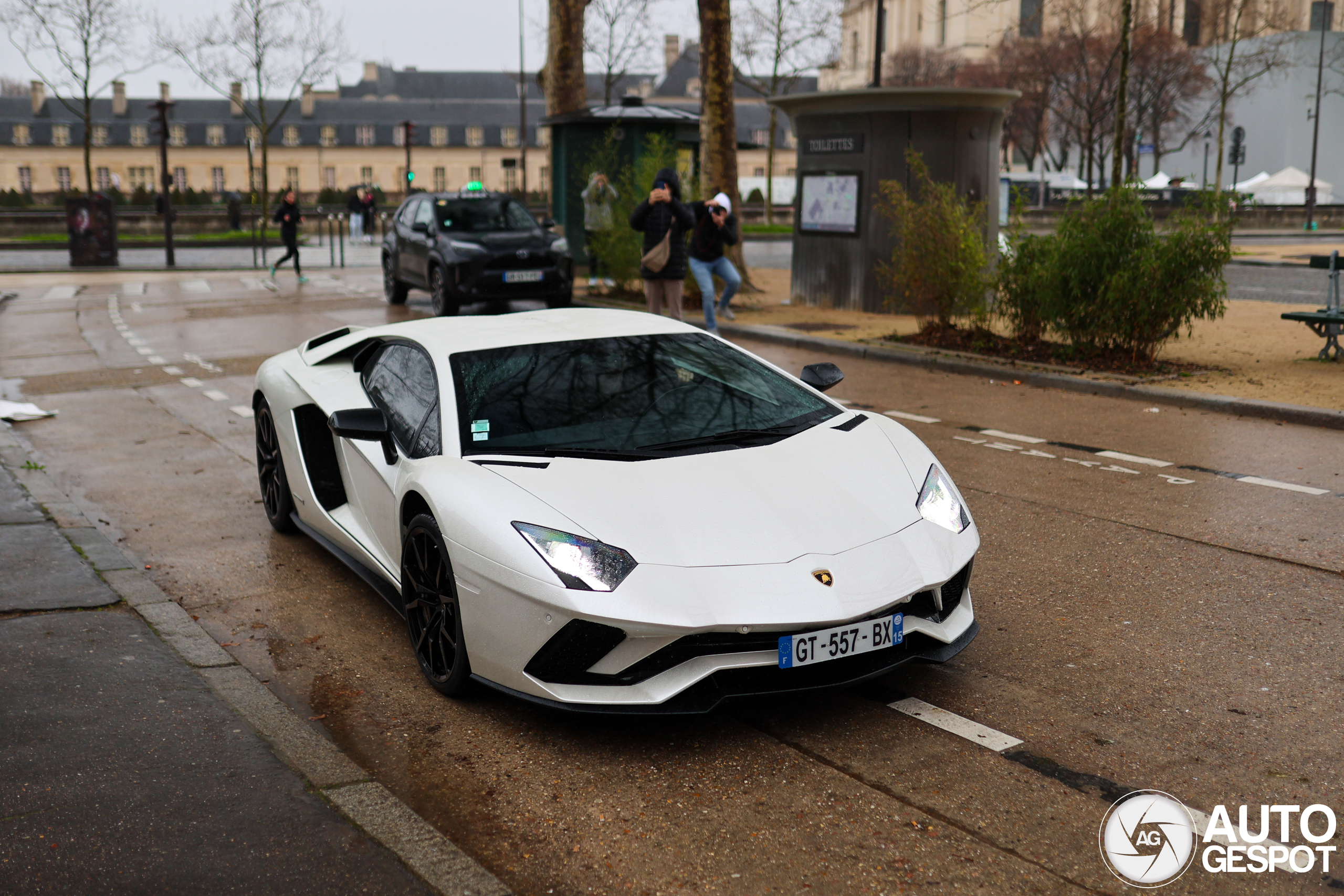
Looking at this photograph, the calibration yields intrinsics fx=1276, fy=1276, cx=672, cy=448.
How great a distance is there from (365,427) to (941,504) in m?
2.19

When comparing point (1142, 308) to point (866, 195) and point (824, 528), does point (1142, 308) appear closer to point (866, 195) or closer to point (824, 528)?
point (866, 195)

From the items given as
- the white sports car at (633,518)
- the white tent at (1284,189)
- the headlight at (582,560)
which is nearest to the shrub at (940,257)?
the white sports car at (633,518)

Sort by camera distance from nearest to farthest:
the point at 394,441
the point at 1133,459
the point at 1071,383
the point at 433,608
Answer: the point at 433,608 → the point at 394,441 → the point at 1133,459 → the point at 1071,383

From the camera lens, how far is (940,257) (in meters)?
13.3

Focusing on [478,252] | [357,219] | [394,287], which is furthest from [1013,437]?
[357,219]

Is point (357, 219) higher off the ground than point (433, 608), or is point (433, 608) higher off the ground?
point (357, 219)

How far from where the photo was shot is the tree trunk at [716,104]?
2016 centimetres

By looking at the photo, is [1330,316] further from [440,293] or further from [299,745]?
[440,293]

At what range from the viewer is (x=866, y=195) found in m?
16.5

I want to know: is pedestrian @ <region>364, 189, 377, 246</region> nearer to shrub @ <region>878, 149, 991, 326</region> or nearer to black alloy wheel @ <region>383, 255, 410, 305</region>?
black alloy wheel @ <region>383, 255, 410, 305</region>

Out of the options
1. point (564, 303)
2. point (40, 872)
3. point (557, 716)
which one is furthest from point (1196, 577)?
point (564, 303)

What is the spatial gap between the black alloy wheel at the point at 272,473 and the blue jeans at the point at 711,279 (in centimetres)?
880

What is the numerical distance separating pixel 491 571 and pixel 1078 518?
12.7 feet

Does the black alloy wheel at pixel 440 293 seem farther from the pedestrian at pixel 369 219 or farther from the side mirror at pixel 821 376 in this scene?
the pedestrian at pixel 369 219
